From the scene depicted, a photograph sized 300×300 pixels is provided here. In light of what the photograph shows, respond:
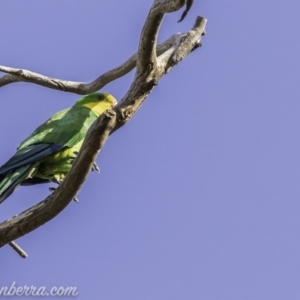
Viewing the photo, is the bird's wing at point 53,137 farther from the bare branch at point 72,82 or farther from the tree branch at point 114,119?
the tree branch at point 114,119

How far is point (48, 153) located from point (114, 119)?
200 centimetres

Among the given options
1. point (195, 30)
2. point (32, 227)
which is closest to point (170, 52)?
A: point (195, 30)

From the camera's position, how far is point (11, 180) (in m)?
5.71

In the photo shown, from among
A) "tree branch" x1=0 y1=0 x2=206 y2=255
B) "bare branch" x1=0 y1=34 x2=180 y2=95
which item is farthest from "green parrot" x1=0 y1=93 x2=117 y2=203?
"tree branch" x1=0 y1=0 x2=206 y2=255

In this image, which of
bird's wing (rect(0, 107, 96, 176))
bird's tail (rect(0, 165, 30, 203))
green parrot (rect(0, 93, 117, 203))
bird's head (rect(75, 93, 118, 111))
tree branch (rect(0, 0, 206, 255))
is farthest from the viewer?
bird's head (rect(75, 93, 118, 111))

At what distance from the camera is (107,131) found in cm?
429

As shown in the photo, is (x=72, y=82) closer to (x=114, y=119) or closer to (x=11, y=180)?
(x=11, y=180)

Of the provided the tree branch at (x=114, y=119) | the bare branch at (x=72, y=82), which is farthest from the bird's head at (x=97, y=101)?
the tree branch at (x=114, y=119)

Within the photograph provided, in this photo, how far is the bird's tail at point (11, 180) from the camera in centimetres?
559

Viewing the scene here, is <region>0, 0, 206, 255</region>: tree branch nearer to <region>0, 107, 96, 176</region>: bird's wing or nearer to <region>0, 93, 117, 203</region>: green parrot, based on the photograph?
<region>0, 93, 117, 203</region>: green parrot

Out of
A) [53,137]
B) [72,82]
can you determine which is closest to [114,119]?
[72,82]

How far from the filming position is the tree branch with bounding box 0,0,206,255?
13.4 feet

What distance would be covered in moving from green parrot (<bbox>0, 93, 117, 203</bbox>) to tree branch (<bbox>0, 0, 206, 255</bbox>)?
98cm

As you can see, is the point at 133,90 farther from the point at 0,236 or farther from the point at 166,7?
the point at 0,236
